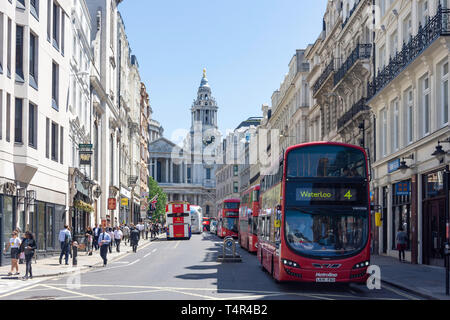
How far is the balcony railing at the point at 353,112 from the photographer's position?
38.9 metres

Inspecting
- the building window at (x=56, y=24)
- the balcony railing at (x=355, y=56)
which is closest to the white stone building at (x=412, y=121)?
the balcony railing at (x=355, y=56)

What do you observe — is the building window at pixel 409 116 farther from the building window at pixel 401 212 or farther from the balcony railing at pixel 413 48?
the building window at pixel 401 212

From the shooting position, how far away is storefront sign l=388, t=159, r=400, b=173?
102 feet

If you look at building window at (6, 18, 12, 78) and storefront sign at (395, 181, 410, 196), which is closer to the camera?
building window at (6, 18, 12, 78)

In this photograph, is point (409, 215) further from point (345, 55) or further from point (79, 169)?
point (79, 169)

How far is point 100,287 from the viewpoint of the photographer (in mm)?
18969

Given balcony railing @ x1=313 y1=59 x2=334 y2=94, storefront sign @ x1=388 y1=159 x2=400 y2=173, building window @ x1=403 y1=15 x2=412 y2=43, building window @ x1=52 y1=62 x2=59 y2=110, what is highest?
balcony railing @ x1=313 y1=59 x2=334 y2=94

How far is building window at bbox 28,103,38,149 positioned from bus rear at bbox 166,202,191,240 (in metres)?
29.8

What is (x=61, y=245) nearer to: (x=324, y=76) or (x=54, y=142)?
(x=54, y=142)

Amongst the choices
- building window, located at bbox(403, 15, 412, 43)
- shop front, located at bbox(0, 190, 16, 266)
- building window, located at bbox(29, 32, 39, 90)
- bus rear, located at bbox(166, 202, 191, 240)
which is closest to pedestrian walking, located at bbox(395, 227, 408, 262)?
building window, located at bbox(403, 15, 412, 43)

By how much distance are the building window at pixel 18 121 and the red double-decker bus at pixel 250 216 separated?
11324 millimetres

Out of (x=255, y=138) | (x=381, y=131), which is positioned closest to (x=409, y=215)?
(x=381, y=131)

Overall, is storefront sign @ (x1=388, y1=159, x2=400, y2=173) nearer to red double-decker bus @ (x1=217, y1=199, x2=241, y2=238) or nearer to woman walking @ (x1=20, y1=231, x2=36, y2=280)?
woman walking @ (x1=20, y1=231, x2=36, y2=280)

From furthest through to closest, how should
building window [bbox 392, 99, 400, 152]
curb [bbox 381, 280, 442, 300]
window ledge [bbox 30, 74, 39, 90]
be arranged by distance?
building window [bbox 392, 99, 400, 152], window ledge [bbox 30, 74, 39, 90], curb [bbox 381, 280, 442, 300]
